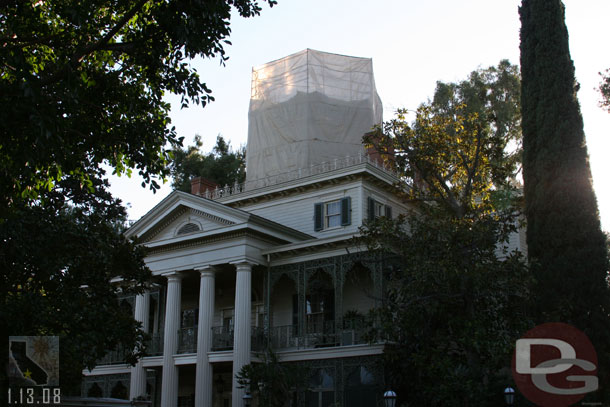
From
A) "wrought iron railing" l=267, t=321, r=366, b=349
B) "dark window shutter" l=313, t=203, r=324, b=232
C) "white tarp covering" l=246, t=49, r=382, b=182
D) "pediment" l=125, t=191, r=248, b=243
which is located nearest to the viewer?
"wrought iron railing" l=267, t=321, r=366, b=349

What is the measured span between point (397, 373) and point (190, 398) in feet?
45.4

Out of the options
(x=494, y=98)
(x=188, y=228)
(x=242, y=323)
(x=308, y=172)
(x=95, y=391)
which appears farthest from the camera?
(x=494, y=98)

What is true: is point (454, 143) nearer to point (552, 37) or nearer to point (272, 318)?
point (552, 37)

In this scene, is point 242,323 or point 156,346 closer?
point 242,323

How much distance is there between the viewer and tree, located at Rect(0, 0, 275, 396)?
40.6 feet

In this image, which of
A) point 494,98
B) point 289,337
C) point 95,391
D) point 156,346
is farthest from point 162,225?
point 494,98

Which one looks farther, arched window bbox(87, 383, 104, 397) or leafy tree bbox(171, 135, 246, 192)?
leafy tree bbox(171, 135, 246, 192)

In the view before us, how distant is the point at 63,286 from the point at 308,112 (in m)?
21.3

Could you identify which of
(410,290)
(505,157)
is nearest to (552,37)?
(410,290)

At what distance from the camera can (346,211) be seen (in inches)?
1177

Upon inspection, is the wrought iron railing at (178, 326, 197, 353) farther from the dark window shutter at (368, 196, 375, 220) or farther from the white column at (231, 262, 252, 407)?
the dark window shutter at (368, 196, 375, 220)

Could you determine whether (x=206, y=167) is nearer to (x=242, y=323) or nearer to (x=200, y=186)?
(x=200, y=186)

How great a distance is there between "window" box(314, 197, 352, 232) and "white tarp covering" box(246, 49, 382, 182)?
544 cm

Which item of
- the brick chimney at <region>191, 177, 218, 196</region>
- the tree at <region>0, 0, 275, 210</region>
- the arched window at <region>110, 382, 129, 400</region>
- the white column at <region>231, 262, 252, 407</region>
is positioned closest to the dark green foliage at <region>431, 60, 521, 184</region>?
the brick chimney at <region>191, 177, 218, 196</region>
